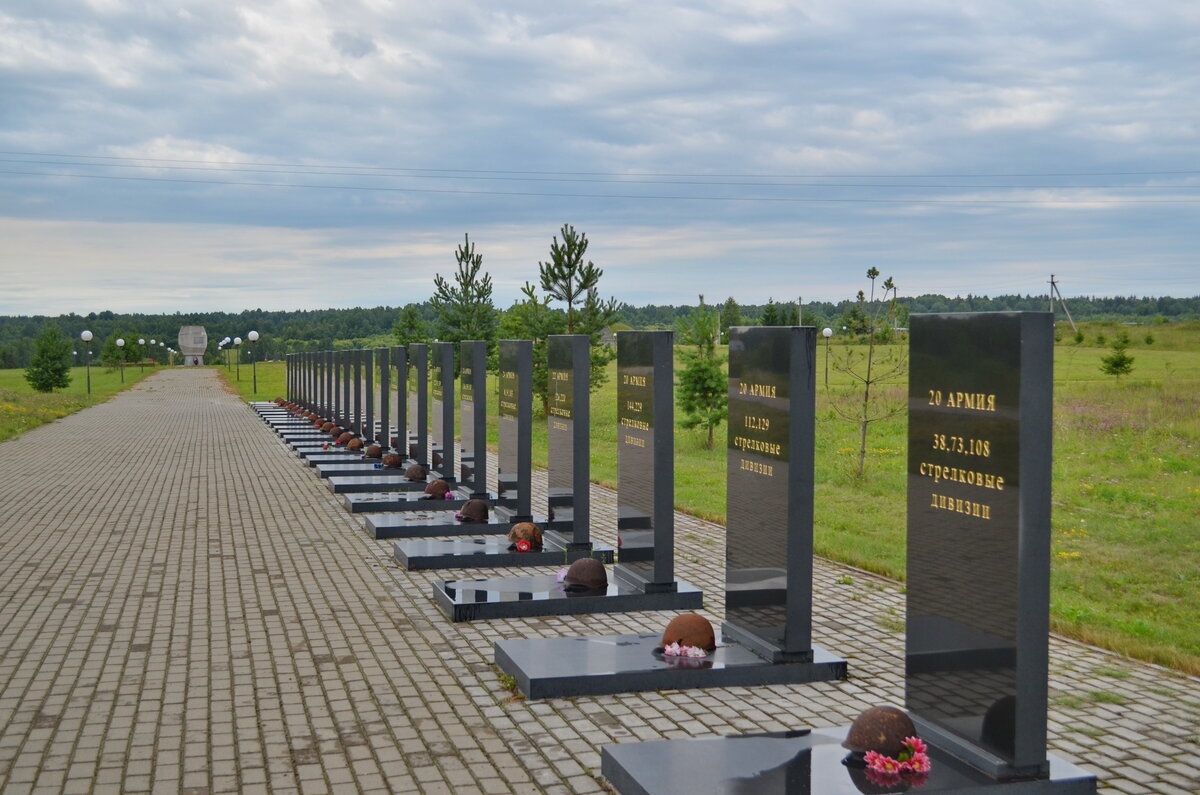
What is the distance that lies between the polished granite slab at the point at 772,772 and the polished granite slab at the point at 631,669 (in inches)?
47.4

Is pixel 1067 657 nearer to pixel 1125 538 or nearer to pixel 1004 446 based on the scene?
pixel 1004 446

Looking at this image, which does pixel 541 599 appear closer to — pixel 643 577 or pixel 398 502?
pixel 643 577

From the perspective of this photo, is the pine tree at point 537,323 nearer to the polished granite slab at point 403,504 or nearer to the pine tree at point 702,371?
the pine tree at point 702,371

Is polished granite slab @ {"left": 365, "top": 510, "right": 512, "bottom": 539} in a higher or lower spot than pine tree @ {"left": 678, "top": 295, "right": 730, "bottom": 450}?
lower

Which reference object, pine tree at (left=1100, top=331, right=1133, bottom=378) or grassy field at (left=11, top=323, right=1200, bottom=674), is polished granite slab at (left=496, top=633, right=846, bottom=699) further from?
pine tree at (left=1100, top=331, right=1133, bottom=378)

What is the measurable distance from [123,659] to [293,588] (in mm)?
2261

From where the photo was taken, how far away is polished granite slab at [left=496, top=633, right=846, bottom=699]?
251 inches

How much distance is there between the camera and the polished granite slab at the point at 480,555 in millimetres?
10266

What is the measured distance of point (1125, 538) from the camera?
39.2 ft

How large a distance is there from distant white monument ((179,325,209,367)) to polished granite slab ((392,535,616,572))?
110 m

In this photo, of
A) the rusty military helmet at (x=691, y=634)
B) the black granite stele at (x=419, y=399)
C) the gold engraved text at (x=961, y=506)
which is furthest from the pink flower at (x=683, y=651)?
the black granite stele at (x=419, y=399)

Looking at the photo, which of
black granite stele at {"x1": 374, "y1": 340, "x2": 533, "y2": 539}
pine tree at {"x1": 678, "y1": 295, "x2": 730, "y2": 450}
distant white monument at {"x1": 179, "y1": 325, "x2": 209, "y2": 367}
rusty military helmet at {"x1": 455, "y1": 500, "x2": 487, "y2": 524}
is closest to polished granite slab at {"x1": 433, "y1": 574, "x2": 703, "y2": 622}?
black granite stele at {"x1": 374, "y1": 340, "x2": 533, "y2": 539}

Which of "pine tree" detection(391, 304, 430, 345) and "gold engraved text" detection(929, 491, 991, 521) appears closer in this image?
"gold engraved text" detection(929, 491, 991, 521)

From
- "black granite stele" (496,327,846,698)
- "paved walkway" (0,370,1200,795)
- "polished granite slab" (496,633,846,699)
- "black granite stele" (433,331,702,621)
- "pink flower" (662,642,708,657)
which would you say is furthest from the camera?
"black granite stele" (433,331,702,621)
